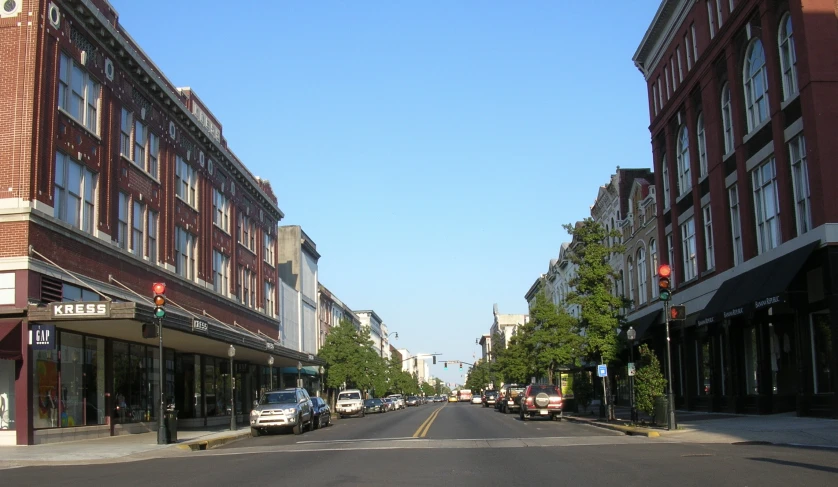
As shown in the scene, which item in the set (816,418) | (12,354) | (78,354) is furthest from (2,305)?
(816,418)

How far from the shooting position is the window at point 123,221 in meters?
34.7

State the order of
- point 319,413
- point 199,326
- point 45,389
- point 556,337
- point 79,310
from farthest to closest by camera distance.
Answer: point 556,337 → point 319,413 → point 199,326 → point 45,389 → point 79,310

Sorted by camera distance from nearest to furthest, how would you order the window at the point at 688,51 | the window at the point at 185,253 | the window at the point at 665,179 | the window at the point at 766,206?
the window at the point at 766,206 < the window at the point at 688,51 < the window at the point at 185,253 < the window at the point at 665,179

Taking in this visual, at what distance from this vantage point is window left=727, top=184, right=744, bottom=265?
117 feet

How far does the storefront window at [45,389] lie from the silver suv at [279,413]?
8205mm

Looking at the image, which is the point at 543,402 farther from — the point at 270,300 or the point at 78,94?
the point at 270,300

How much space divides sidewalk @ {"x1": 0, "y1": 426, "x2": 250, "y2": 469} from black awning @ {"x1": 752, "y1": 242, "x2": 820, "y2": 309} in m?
19.3

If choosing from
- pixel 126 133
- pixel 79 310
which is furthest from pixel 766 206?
pixel 126 133

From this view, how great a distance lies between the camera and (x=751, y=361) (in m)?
35.0

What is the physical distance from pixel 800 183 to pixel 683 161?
1480 centimetres

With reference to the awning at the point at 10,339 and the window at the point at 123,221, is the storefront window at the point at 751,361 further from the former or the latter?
the awning at the point at 10,339

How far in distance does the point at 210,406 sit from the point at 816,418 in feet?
100

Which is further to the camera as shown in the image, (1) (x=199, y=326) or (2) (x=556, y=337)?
(2) (x=556, y=337)

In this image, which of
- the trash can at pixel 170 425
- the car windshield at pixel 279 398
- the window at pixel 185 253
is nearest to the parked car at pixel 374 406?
the window at pixel 185 253
